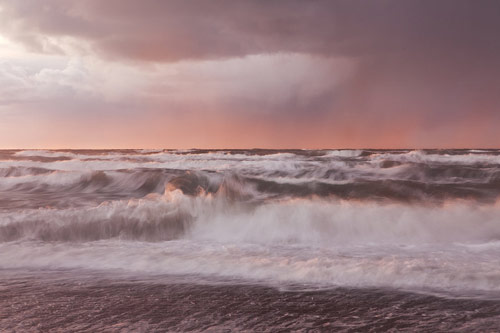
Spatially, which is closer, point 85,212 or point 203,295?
point 203,295

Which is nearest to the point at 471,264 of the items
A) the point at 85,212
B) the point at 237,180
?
the point at 85,212

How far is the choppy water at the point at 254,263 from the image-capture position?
11.2 ft

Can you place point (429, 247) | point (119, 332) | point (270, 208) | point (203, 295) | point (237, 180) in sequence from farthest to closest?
point (237, 180)
point (270, 208)
point (429, 247)
point (203, 295)
point (119, 332)

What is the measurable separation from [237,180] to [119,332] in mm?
9724

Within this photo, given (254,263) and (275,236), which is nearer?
(254,263)

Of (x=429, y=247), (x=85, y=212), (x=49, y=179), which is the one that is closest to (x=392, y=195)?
(x=429, y=247)

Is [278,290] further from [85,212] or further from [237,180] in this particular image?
[237,180]

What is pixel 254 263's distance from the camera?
498 cm

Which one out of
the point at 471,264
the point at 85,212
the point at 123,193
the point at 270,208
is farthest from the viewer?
the point at 123,193

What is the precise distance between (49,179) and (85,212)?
11180 mm

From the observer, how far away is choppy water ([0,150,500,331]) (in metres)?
3.41

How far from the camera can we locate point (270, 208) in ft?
28.7

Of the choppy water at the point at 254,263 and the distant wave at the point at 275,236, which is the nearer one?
the choppy water at the point at 254,263

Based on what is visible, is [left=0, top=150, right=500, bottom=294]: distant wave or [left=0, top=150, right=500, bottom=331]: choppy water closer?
[left=0, top=150, right=500, bottom=331]: choppy water
